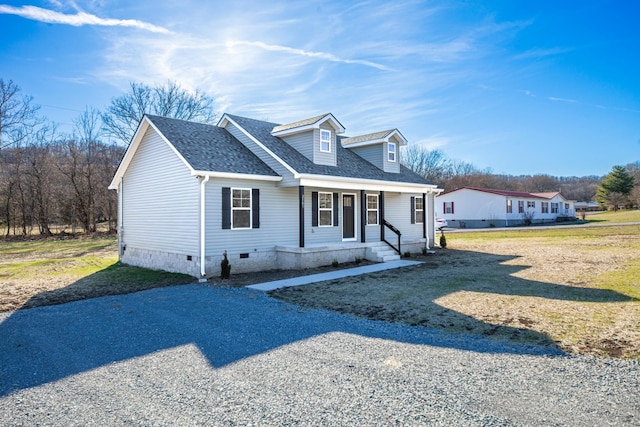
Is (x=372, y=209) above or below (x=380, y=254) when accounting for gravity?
above

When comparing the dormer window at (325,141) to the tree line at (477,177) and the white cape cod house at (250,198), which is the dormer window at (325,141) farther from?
the tree line at (477,177)

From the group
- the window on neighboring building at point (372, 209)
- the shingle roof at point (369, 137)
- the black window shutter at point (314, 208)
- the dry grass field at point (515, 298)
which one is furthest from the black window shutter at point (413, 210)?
the black window shutter at point (314, 208)

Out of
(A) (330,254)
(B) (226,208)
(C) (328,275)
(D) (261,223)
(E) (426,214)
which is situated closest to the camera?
(C) (328,275)

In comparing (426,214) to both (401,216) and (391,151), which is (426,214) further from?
(391,151)

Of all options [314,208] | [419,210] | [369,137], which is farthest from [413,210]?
[314,208]

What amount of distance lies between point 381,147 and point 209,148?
27.8 feet

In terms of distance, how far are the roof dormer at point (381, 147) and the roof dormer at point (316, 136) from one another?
303 centimetres

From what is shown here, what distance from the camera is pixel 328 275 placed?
38.1 ft

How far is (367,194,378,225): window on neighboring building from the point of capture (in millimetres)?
16781

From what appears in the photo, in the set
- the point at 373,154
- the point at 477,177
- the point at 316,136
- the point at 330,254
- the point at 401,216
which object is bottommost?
the point at 330,254

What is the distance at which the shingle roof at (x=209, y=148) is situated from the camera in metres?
12.0

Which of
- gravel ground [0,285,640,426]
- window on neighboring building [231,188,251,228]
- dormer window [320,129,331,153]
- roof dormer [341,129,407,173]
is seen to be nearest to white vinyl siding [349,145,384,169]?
roof dormer [341,129,407,173]

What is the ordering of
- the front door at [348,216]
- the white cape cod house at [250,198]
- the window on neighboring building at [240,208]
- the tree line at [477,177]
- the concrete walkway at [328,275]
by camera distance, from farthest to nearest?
the tree line at [477,177]
the front door at [348,216]
the window on neighboring building at [240,208]
the white cape cod house at [250,198]
the concrete walkway at [328,275]

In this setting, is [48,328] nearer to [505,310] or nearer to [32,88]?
[505,310]
